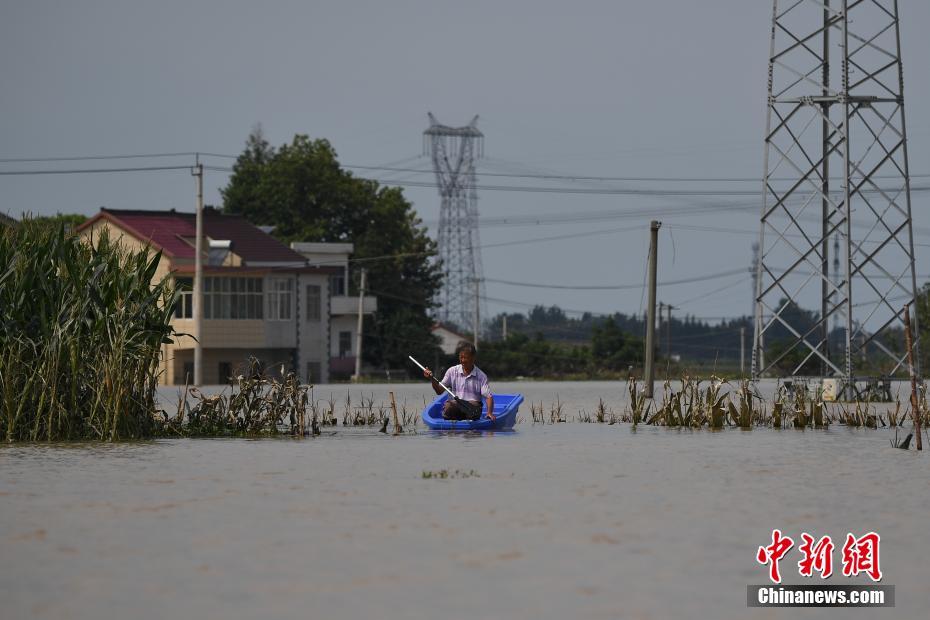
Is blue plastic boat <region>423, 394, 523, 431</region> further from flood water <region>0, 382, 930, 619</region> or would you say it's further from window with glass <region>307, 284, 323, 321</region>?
window with glass <region>307, 284, 323, 321</region>

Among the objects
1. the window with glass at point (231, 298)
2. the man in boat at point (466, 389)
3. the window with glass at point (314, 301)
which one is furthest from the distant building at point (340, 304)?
the man in boat at point (466, 389)

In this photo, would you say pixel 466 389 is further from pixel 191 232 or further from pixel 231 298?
pixel 191 232

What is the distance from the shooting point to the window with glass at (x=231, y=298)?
224ft

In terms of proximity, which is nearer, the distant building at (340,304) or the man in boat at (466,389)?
the man in boat at (466,389)

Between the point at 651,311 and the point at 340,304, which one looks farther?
the point at 340,304

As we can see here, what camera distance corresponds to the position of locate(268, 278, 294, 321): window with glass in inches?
2778

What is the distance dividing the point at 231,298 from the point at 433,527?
57971 millimetres

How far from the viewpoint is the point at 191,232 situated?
72.8 meters

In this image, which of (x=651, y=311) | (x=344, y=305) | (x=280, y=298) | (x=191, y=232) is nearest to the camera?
(x=651, y=311)

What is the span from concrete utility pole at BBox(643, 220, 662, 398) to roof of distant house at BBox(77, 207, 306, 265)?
36.0 m

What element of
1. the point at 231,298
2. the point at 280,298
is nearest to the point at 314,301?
the point at 280,298

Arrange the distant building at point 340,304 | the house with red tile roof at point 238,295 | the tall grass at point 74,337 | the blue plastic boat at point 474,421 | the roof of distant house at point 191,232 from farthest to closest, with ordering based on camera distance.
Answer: the distant building at point 340,304 → the roof of distant house at point 191,232 → the house with red tile roof at point 238,295 → the blue plastic boat at point 474,421 → the tall grass at point 74,337

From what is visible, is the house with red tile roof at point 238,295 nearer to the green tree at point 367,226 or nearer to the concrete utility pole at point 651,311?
the green tree at point 367,226

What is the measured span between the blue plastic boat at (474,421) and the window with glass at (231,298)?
145ft
